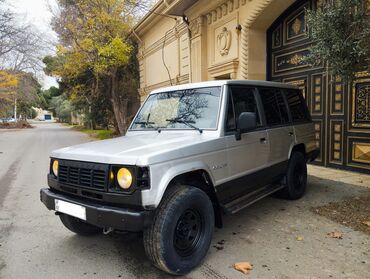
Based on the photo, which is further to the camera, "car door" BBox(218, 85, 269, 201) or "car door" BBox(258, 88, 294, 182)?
"car door" BBox(258, 88, 294, 182)

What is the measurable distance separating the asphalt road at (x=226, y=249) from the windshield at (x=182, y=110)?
1466mm

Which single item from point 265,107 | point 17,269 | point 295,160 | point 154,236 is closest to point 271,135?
point 265,107

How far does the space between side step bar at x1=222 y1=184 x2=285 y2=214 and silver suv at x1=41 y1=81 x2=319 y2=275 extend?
19mm

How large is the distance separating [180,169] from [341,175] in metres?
5.63

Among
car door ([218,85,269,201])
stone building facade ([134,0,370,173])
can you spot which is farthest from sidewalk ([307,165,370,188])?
car door ([218,85,269,201])

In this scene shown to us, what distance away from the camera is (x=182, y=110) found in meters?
4.29

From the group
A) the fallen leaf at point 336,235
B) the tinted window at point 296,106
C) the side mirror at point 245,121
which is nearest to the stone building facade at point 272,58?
the tinted window at point 296,106

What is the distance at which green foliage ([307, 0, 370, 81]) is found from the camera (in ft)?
13.9

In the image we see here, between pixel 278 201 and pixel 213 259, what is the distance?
96.0 inches

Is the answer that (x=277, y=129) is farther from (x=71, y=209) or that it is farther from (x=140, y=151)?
(x=71, y=209)

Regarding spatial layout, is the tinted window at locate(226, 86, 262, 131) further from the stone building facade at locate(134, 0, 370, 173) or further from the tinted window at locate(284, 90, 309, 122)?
the stone building facade at locate(134, 0, 370, 173)

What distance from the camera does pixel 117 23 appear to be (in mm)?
16172

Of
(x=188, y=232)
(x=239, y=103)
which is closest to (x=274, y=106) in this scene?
(x=239, y=103)

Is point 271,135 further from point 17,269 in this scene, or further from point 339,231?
point 17,269
